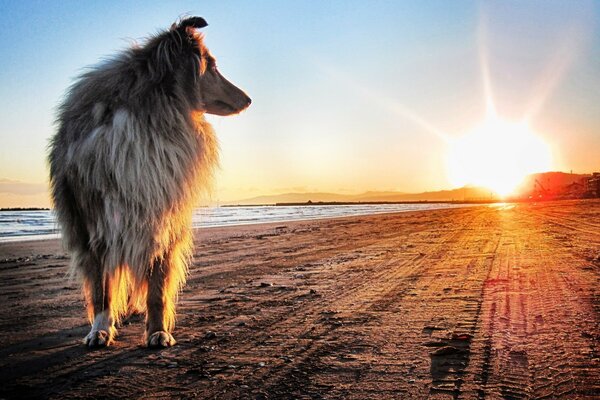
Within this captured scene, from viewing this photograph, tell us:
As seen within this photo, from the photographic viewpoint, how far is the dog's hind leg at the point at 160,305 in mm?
3207

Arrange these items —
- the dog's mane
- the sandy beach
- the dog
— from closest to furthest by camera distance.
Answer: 1. the sandy beach
2. the dog
3. the dog's mane

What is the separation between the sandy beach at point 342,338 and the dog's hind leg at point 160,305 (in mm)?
138

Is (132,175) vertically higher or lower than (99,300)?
higher

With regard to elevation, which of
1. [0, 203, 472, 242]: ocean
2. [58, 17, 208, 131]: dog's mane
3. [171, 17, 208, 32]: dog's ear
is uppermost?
[171, 17, 208, 32]: dog's ear

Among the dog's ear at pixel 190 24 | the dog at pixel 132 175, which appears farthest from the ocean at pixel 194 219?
the dog's ear at pixel 190 24

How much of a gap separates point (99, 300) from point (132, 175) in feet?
3.52

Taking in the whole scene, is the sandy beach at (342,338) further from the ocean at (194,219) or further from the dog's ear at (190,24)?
the dog's ear at (190,24)

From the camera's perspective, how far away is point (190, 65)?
372cm

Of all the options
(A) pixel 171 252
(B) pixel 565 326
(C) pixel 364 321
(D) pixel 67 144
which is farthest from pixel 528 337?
(D) pixel 67 144

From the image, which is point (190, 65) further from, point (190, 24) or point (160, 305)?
point (160, 305)

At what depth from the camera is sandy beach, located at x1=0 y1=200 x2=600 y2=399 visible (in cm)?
231

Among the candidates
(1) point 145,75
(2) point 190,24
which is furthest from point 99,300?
(2) point 190,24

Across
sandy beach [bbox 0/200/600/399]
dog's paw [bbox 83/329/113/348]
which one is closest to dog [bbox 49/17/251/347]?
dog's paw [bbox 83/329/113/348]

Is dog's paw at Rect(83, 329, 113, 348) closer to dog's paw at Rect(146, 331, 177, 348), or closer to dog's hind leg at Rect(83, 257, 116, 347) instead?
dog's hind leg at Rect(83, 257, 116, 347)
